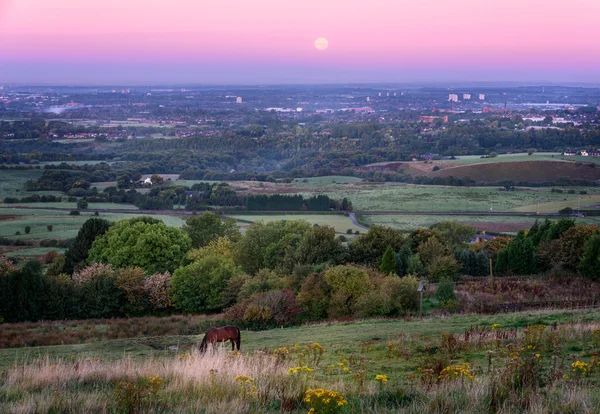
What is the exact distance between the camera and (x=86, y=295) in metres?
31.2

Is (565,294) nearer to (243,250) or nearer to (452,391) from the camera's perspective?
(452,391)

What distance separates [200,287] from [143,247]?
8571mm

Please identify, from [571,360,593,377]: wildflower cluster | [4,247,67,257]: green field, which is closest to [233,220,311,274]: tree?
[4,247,67,257]: green field

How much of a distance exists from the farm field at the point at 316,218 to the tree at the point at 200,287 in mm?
26333

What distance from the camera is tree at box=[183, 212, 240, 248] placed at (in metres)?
46.8

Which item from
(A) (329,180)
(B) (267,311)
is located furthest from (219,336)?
(A) (329,180)

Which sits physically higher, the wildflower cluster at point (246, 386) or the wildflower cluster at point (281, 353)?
the wildflower cluster at point (246, 386)

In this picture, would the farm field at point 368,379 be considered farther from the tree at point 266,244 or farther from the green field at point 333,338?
the tree at point 266,244

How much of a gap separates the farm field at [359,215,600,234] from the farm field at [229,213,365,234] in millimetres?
1889

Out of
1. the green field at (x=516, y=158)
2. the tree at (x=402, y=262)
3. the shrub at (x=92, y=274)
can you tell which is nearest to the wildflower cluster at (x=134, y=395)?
the shrub at (x=92, y=274)

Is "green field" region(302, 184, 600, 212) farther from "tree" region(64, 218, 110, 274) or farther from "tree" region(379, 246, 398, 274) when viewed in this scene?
"tree" region(379, 246, 398, 274)

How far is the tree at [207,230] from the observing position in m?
46.8

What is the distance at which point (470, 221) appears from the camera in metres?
63.8

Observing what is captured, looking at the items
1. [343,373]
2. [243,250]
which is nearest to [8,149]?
[243,250]
